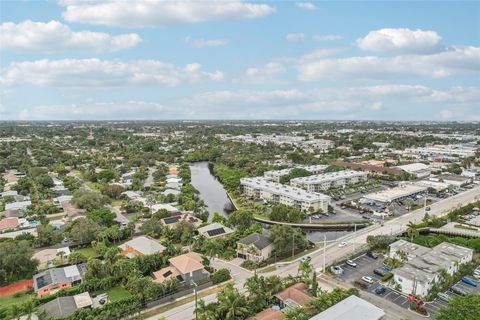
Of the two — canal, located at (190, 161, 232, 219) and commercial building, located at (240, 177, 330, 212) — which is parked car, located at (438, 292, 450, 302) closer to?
commercial building, located at (240, 177, 330, 212)

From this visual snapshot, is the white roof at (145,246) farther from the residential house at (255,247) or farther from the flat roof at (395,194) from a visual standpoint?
the flat roof at (395,194)

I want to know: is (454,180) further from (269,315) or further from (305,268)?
(269,315)

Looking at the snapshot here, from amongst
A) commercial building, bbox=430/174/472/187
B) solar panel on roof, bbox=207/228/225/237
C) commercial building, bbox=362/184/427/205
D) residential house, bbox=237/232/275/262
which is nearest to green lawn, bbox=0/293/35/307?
solar panel on roof, bbox=207/228/225/237

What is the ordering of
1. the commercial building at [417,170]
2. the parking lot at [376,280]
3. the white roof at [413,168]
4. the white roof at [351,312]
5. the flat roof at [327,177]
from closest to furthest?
the white roof at [351,312]
the parking lot at [376,280]
the flat roof at [327,177]
the commercial building at [417,170]
the white roof at [413,168]

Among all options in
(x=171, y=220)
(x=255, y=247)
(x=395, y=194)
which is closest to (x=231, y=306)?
(x=255, y=247)

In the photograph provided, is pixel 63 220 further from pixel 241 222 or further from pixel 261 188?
pixel 261 188

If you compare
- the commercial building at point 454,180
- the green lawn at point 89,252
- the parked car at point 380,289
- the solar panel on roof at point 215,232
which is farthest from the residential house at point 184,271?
the commercial building at point 454,180
